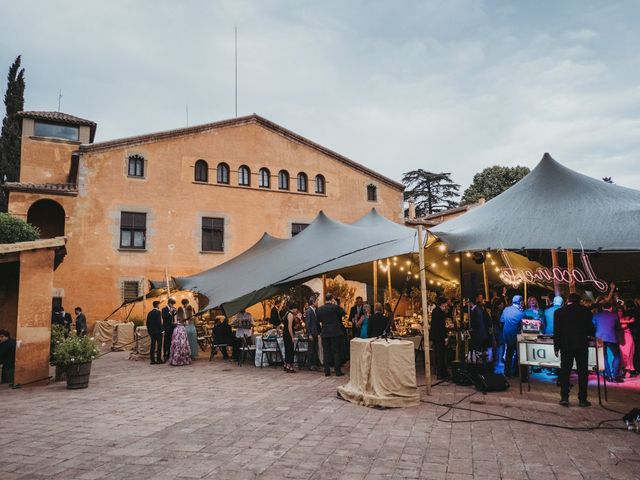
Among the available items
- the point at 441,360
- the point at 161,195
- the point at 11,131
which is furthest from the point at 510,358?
the point at 11,131

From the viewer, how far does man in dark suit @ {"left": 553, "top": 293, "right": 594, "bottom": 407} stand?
594cm

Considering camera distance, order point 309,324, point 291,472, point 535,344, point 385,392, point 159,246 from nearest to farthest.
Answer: point 291,472, point 385,392, point 535,344, point 309,324, point 159,246

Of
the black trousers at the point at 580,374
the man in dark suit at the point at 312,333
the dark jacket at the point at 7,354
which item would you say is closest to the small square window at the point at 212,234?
the man in dark suit at the point at 312,333

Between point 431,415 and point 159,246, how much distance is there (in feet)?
48.4

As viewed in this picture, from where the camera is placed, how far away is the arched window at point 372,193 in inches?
877

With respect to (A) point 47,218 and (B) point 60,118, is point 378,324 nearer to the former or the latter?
(A) point 47,218

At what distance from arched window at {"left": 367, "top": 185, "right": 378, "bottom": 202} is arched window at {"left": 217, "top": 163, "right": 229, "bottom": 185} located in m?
6.94

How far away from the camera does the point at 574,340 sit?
5973 mm

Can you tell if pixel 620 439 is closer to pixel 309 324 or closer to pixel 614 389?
pixel 614 389

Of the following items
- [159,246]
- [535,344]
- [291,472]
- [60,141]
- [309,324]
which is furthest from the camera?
[60,141]

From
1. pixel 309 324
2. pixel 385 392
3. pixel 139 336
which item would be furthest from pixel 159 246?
pixel 385 392

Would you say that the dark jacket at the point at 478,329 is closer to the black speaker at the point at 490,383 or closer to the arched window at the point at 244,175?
the black speaker at the point at 490,383

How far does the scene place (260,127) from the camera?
2033cm

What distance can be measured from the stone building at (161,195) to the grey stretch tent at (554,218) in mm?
12775
